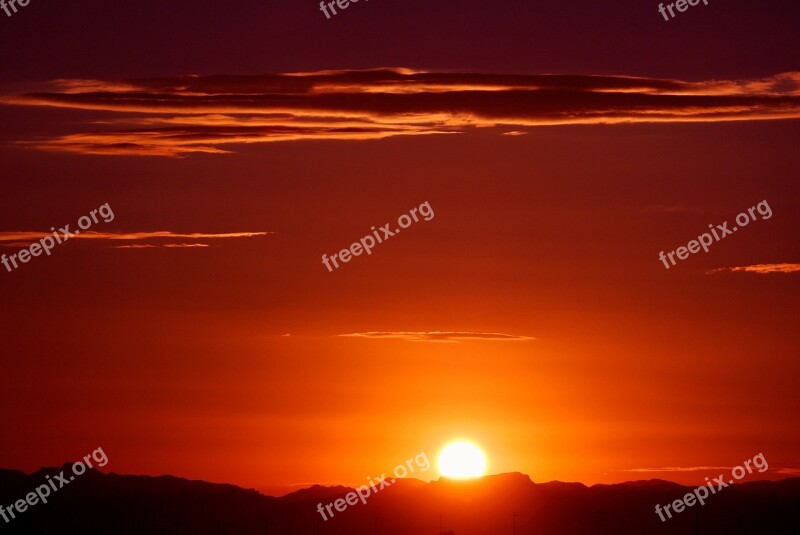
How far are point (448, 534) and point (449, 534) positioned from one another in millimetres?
649

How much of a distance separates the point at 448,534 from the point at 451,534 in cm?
258

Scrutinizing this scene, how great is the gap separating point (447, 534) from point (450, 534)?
207 centimetres

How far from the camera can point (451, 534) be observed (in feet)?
489

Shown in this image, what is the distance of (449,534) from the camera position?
147250 millimetres

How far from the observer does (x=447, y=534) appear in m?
146

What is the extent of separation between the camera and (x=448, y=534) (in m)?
147

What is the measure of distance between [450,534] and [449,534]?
1.15 m

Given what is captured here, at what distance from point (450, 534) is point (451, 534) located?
775 millimetres

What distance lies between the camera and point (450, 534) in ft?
487

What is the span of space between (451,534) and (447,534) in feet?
9.34

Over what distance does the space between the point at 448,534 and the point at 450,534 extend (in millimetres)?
1802
